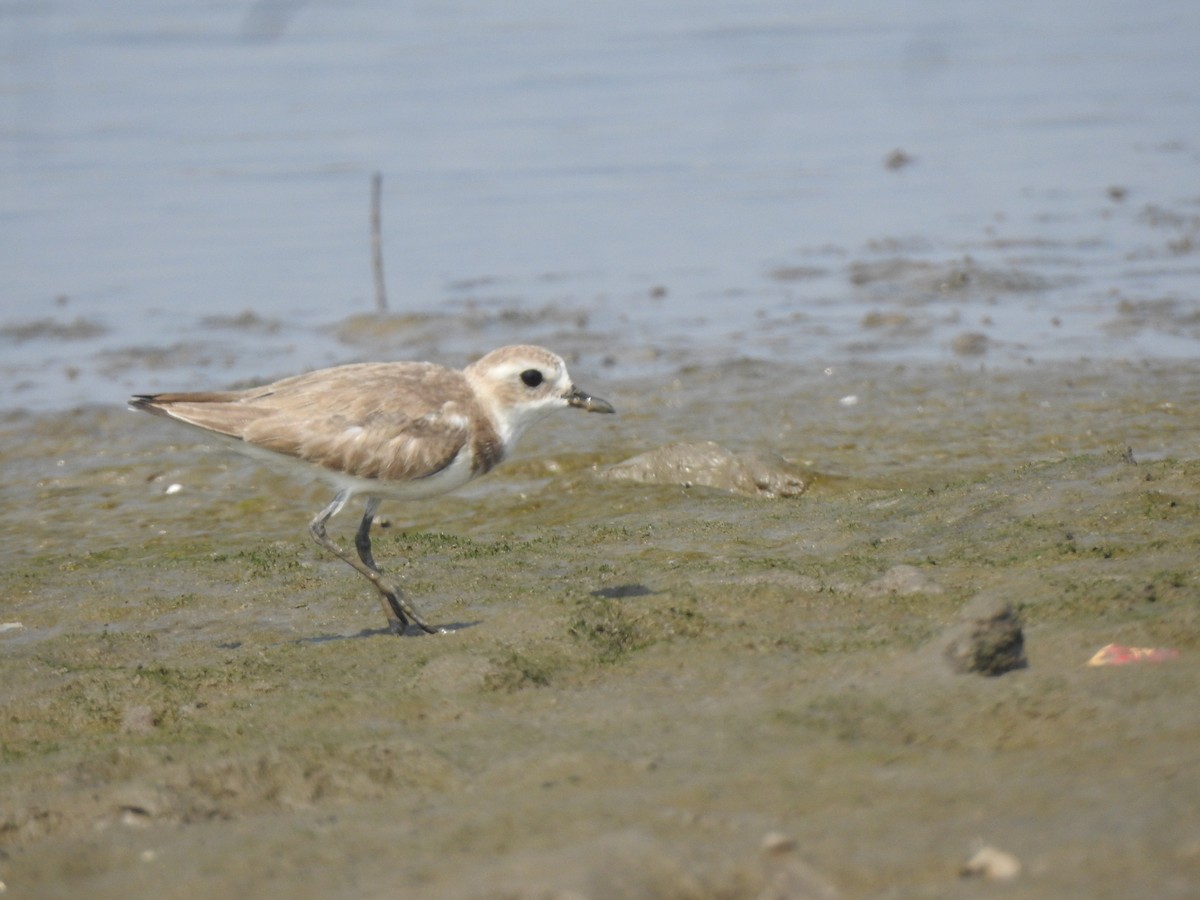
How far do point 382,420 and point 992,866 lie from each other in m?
4.09

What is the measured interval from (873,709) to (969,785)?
68 cm

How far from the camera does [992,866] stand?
10.9 feet

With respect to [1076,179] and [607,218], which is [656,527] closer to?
[607,218]

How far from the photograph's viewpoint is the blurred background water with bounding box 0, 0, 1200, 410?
44.0 feet

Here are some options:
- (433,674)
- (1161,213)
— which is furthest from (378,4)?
(433,674)

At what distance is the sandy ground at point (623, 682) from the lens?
11.9ft

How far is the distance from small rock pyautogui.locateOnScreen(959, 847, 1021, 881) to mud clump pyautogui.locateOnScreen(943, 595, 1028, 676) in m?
1.37

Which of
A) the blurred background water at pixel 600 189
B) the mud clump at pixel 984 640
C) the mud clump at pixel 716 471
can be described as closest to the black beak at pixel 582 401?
the mud clump at pixel 716 471

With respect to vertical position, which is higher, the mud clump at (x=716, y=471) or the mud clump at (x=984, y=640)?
the mud clump at (x=984, y=640)

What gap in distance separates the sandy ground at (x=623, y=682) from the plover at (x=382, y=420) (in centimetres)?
52

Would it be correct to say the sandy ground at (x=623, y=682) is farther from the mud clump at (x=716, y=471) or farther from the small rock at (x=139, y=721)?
the mud clump at (x=716, y=471)

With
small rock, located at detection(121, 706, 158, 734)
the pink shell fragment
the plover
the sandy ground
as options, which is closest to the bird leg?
the plover

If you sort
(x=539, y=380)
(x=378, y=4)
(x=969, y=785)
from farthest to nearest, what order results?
1. (x=378, y=4)
2. (x=539, y=380)
3. (x=969, y=785)

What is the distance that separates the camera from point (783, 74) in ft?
75.9
